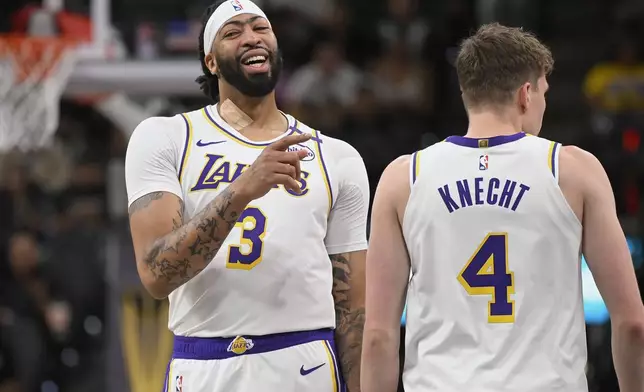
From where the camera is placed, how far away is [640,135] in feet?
35.8

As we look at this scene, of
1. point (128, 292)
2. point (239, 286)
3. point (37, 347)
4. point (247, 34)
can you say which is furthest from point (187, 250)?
point (37, 347)

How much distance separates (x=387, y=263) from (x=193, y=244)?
782 millimetres

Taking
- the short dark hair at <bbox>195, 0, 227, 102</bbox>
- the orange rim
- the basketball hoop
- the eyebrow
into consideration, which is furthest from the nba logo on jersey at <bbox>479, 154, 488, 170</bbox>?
the orange rim

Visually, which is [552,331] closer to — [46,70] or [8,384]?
[46,70]

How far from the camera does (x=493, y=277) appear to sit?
3678 millimetres

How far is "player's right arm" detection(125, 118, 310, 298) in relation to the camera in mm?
4082

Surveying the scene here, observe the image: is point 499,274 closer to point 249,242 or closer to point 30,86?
point 249,242

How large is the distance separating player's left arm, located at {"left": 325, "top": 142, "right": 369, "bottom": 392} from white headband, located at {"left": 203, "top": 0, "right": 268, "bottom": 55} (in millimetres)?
692

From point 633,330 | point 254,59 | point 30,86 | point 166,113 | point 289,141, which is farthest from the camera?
point 166,113

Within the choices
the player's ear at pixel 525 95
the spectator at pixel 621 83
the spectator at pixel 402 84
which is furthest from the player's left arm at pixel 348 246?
the spectator at pixel 402 84

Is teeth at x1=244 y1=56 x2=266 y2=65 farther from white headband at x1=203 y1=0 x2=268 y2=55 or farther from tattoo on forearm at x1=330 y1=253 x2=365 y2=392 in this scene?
tattoo on forearm at x1=330 y1=253 x2=365 y2=392

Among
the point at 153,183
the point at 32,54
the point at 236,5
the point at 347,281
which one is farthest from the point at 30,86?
the point at 347,281

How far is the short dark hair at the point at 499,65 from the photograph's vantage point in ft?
12.5

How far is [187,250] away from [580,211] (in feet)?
4.69
